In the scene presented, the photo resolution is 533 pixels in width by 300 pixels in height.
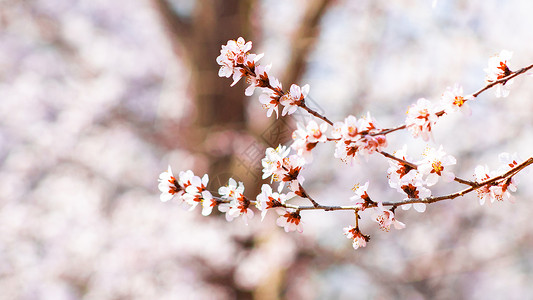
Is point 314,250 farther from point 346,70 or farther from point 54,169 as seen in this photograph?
point 54,169

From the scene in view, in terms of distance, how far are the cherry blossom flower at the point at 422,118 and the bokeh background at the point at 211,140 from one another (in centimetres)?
247

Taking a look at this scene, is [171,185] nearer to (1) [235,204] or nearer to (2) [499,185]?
(1) [235,204]

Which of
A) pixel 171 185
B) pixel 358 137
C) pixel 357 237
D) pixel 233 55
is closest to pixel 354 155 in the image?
pixel 358 137

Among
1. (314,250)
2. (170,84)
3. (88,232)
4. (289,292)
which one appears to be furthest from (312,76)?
(88,232)

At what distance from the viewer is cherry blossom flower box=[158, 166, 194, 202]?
1316mm

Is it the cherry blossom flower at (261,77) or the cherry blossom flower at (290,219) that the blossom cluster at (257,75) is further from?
the cherry blossom flower at (290,219)

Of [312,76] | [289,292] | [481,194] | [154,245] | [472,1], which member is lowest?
[481,194]

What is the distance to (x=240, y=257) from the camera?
199 inches

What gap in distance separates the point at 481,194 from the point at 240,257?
405cm

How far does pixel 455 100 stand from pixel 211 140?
12.0 ft

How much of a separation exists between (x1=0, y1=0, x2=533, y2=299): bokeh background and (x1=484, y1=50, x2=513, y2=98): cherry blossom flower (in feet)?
8.08

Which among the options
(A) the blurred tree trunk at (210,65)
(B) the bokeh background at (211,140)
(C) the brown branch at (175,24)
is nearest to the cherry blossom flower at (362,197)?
(B) the bokeh background at (211,140)

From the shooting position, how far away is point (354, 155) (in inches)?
43.5

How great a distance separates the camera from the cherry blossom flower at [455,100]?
1090 mm
